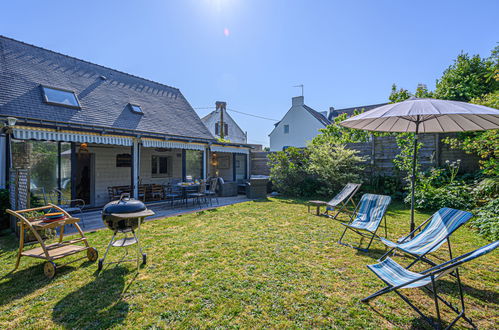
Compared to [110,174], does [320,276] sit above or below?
below

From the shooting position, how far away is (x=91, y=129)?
8.05m

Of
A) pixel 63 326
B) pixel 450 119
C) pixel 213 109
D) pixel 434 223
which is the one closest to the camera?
pixel 63 326

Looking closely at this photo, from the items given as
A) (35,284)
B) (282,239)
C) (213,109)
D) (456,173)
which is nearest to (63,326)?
(35,284)

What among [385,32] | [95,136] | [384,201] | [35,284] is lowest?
[35,284]

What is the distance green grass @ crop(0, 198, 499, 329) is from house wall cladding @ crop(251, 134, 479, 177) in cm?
484

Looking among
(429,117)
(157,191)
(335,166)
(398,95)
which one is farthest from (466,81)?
(157,191)

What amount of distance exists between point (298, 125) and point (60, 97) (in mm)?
21503

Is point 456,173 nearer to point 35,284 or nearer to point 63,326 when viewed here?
point 63,326

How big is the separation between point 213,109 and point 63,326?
1122 inches

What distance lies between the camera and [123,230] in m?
3.89

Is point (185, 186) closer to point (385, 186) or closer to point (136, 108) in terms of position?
point (136, 108)

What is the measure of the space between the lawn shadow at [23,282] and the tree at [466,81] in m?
14.2

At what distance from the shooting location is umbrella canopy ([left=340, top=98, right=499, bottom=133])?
3.32m

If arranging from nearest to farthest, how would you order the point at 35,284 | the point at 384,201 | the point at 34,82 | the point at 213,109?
the point at 35,284
the point at 384,201
the point at 34,82
the point at 213,109
